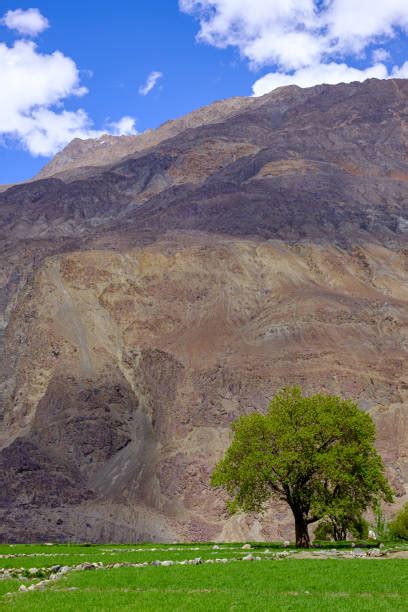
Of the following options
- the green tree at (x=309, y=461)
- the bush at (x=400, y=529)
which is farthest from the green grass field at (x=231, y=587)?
the bush at (x=400, y=529)

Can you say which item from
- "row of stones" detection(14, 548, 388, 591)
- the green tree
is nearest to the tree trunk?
the green tree

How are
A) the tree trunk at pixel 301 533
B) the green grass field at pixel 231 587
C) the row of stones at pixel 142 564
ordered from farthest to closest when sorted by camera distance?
the tree trunk at pixel 301 533, the row of stones at pixel 142 564, the green grass field at pixel 231 587

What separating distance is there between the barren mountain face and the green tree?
148 feet

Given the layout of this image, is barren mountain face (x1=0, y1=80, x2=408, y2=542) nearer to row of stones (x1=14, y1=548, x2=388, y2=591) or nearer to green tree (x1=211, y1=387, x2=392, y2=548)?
green tree (x1=211, y1=387, x2=392, y2=548)

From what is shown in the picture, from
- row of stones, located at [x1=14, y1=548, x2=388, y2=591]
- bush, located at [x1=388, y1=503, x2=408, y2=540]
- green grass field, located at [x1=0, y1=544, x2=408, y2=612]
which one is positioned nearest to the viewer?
green grass field, located at [x1=0, y1=544, x2=408, y2=612]

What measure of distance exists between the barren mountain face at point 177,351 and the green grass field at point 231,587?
59346 millimetres

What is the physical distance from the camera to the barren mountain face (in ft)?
292

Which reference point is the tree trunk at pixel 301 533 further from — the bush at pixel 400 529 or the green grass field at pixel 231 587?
the bush at pixel 400 529

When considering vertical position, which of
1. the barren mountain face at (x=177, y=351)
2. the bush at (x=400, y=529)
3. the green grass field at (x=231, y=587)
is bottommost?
the bush at (x=400, y=529)

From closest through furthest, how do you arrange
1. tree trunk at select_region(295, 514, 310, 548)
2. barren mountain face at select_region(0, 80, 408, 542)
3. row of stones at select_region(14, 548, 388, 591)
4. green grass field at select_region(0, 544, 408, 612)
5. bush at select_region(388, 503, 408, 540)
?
green grass field at select_region(0, 544, 408, 612)
row of stones at select_region(14, 548, 388, 591)
tree trunk at select_region(295, 514, 310, 548)
bush at select_region(388, 503, 408, 540)
barren mountain face at select_region(0, 80, 408, 542)

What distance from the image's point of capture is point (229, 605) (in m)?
14.4

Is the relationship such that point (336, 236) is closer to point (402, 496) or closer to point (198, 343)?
point (198, 343)

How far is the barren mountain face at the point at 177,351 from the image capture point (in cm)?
8906

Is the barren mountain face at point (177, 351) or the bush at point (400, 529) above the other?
the barren mountain face at point (177, 351)
